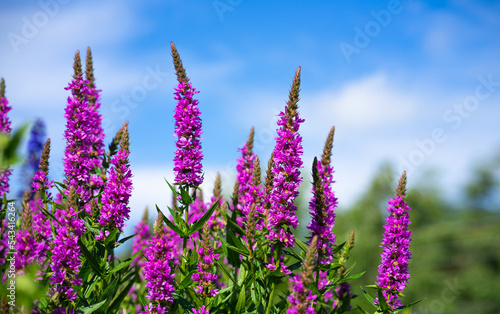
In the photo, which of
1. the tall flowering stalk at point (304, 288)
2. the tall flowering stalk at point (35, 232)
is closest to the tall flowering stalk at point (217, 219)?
the tall flowering stalk at point (35, 232)

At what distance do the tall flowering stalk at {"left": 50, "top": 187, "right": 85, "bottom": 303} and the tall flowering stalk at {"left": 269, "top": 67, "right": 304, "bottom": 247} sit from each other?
76.0 inches

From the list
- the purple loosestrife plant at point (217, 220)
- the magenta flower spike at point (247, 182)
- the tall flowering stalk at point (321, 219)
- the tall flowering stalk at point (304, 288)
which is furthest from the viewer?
the purple loosestrife plant at point (217, 220)

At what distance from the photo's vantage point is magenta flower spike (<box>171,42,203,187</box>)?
4844 mm

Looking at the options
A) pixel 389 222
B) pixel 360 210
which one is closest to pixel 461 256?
pixel 360 210

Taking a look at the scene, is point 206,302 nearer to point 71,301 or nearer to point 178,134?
point 71,301

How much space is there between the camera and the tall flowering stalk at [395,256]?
189 inches

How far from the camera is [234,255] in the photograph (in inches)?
205

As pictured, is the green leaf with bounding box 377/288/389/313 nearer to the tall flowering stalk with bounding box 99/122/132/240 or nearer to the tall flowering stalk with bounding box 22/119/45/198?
the tall flowering stalk with bounding box 99/122/132/240

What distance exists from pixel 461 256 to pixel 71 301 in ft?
168

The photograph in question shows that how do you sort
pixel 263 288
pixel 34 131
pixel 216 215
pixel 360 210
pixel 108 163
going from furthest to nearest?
pixel 360 210
pixel 34 131
pixel 216 215
pixel 108 163
pixel 263 288

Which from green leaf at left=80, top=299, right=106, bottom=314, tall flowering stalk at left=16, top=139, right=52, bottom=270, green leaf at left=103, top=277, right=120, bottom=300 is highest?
tall flowering stalk at left=16, top=139, right=52, bottom=270

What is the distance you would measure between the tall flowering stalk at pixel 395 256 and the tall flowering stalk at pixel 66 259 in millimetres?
3217

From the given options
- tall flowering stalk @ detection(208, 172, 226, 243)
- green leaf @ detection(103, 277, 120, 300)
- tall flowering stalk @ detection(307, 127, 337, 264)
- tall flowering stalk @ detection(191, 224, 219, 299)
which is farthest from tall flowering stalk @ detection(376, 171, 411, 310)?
green leaf @ detection(103, 277, 120, 300)

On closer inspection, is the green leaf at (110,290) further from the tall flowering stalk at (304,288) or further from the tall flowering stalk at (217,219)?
the tall flowering stalk at (304,288)
